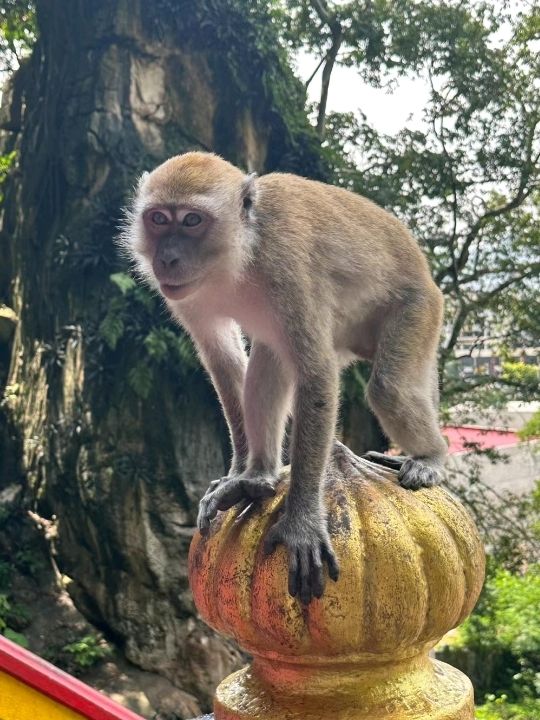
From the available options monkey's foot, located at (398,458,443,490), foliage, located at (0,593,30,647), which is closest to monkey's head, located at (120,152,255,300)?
monkey's foot, located at (398,458,443,490)

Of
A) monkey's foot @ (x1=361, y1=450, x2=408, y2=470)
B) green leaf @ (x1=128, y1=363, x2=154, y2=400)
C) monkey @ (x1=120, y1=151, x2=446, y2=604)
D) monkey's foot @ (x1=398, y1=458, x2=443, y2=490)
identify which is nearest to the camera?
monkey's foot @ (x1=398, y1=458, x2=443, y2=490)

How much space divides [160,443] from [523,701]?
6551 millimetres

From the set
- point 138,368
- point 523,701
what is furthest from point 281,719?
point 523,701

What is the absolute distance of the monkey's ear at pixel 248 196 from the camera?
2.91 m

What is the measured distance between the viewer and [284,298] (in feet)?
8.95

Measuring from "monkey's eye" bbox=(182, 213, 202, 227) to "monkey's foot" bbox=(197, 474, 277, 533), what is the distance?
996mm

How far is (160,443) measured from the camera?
9.52m

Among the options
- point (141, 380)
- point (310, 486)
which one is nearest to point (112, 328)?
point (141, 380)

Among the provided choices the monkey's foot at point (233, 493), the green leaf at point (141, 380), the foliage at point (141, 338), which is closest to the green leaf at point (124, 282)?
the foliage at point (141, 338)

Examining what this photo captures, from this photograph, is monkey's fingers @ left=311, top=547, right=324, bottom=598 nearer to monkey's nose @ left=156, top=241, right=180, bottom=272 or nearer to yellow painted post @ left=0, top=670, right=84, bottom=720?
yellow painted post @ left=0, top=670, right=84, bottom=720

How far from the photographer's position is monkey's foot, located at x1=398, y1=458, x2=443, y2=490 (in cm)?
196

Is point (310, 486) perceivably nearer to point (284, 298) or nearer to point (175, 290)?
point (284, 298)

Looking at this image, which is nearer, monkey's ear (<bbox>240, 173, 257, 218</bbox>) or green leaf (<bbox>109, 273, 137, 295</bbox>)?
monkey's ear (<bbox>240, 173, 257, 218</bbox>)

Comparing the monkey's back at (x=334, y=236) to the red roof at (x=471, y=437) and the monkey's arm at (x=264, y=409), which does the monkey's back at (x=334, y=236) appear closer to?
the monkey's arm at (x=264, y=409)
